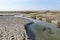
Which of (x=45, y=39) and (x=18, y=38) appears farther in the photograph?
(x=45, y=39)

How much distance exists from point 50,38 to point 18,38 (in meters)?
3.32

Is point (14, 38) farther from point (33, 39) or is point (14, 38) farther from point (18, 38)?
point (33, 39)

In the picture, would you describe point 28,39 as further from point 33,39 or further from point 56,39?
point 56,39

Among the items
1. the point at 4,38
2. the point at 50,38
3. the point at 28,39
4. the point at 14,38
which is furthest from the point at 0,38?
the point at 50,38

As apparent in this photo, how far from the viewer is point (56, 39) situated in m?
14.4

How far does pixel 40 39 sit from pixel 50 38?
1.19 metres

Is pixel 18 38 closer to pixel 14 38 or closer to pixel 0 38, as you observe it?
pixel 14 38

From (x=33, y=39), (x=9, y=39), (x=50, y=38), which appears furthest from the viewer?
(x=50, y=38)

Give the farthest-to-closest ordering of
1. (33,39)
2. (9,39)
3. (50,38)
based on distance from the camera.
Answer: (50,38), (33,39), (9,39)

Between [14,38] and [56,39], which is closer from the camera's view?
[14,38]

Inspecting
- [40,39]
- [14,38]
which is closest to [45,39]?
[40,39]

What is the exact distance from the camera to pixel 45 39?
1434 cm

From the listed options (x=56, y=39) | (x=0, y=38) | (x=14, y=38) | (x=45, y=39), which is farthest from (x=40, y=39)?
(x=0, y=38)

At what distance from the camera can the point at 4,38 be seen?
42.1ft
